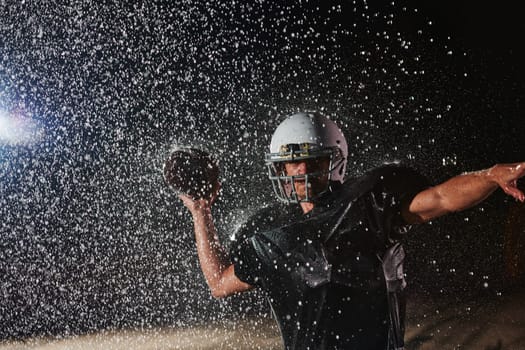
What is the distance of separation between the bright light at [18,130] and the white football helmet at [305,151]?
9.00 m

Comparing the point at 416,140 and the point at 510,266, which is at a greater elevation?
the point at 416,140

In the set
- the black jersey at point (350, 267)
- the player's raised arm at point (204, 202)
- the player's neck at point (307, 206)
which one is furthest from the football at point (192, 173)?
the black jersey at point (350, 267)

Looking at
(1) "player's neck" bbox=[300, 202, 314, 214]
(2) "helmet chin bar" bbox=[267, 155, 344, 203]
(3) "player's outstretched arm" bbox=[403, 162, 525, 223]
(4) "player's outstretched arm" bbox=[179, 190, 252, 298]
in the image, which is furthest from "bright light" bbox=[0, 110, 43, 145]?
(3) "player's outstretched arm" bbox=[403, 162, 525, 223]

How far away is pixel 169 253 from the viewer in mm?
10953

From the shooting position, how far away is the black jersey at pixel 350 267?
80.2 inches

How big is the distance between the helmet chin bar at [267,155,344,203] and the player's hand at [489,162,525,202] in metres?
0.74

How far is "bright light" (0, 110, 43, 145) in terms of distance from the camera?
10.1m

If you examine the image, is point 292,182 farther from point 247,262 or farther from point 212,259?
point 212,259

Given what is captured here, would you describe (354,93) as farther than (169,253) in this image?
Yes

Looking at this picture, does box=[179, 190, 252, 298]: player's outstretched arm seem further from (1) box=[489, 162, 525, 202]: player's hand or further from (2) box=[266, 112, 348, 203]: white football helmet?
(1) box=[489, 162, 525, 202]: player's hand

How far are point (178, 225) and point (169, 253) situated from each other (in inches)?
31.6

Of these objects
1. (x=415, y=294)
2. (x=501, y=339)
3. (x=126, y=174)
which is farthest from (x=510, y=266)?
(x=126, y=174)

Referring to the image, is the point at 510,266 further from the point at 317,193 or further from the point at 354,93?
the point at 317,193

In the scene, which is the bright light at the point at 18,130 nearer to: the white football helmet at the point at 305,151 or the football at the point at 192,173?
the football at the point at 192,173
